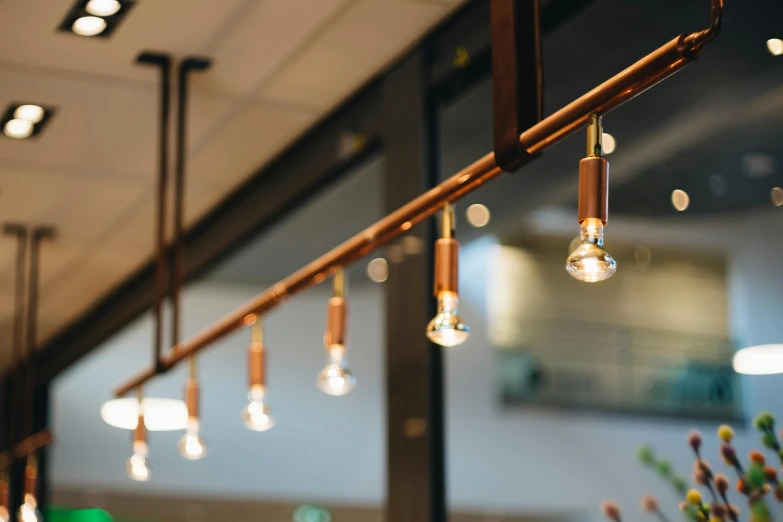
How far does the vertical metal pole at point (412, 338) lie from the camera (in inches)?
130

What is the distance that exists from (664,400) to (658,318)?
18cm

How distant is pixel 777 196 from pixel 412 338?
1323 millimetres

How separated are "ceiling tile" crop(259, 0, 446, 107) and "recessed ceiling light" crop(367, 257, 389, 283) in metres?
0.55

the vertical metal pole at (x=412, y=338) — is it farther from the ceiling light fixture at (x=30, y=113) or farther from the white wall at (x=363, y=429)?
the ceiling light fixture at (x=30, y=113)

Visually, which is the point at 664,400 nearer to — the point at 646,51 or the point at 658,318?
the point at 658,318

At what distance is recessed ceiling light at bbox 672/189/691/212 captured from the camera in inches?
102

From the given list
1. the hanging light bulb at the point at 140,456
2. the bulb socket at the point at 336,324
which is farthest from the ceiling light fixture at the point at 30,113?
the bulb socket at the point at 336,324

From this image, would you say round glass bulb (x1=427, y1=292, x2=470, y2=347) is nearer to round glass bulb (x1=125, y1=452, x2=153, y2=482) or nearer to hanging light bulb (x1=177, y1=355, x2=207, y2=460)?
hanging light bulb (x1=177, y1=355, x2=207, y2=460)

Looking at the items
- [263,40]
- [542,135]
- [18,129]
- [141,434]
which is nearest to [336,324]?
[542,135]

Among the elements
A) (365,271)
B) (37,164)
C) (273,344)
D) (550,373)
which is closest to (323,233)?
(365,271)

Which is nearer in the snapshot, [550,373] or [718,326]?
[718,326]

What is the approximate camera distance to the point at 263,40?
3.45m

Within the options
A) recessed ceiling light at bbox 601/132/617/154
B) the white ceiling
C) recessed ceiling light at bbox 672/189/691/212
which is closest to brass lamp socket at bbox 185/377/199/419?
the white ceiling

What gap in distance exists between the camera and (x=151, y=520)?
268 inches
